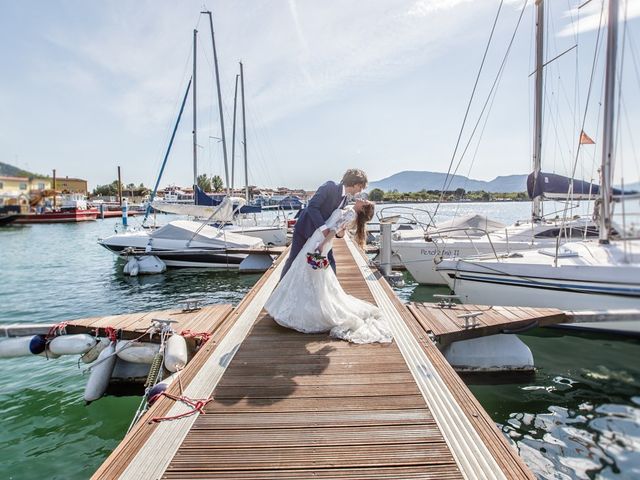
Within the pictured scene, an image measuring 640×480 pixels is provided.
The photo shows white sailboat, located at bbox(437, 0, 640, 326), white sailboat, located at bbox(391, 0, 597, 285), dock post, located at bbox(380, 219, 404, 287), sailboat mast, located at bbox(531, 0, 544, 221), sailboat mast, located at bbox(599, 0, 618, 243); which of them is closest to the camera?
sailboat mast, located at bbox(599, 0, 618, 243)

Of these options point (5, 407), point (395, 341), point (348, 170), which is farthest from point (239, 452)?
point (5, 407)

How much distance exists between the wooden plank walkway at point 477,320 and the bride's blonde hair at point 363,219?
1.46 m

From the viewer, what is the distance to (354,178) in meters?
4.69

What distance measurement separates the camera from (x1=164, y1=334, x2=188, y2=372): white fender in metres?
4.19

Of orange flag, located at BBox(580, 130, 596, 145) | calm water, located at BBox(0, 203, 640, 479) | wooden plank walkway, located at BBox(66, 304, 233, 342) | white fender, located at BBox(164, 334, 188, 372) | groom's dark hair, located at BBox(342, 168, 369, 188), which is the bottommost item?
calm water, located at BBox(0, 203, 640, 479)

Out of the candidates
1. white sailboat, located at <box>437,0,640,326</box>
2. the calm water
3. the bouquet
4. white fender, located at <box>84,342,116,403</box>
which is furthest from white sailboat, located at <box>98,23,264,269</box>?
the bouquet

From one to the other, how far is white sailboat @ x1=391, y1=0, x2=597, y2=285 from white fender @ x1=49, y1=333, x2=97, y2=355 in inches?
317

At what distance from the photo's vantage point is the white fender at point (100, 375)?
478 centimetres

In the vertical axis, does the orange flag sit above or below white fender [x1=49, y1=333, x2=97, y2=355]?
above

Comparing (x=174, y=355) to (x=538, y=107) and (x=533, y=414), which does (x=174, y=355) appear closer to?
(x=533, y=414)

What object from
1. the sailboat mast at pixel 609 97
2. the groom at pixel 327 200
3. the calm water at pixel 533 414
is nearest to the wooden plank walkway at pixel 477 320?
the calm water at pixel 533 414

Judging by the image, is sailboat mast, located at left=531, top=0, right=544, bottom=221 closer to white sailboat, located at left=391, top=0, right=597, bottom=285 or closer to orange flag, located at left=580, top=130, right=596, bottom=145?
white sailboat, located at left=391, top=0, right=597, bottom=285

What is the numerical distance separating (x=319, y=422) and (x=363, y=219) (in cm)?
256

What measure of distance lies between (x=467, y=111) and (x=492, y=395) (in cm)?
856
